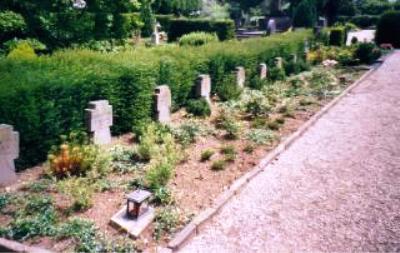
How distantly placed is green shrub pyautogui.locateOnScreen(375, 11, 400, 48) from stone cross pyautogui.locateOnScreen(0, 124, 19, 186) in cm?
2646

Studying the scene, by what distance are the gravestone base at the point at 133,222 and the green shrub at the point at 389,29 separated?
26.3 m

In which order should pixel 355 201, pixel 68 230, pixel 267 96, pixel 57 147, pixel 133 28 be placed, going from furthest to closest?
pixel 133 28 < pixel 267 96 < pixel 57 147 < pixel 355 201 < pixel 68 230

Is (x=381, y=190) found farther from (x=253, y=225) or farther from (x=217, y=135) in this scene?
(x=217, y=135)

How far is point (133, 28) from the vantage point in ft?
56.4

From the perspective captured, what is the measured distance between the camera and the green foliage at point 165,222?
4859 millimetres

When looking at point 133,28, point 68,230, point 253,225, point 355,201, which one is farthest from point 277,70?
point 68,230

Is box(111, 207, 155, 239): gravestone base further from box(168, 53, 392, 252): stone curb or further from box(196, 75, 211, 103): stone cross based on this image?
box(196, 75, 211, 103): stone cross

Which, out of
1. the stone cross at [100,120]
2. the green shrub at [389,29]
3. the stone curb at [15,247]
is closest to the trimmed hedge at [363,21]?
the green shrub at [389,29]

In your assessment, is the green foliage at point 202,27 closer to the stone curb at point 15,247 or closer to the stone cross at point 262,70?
the stone cross at point 262,70

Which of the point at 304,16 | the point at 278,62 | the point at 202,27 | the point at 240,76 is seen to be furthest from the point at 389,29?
the point at 240,76

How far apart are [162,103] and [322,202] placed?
4.14m

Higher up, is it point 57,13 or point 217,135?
point 57,13

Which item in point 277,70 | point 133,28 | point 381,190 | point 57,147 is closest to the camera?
point 381,190

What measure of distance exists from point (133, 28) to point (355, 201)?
13267 millimetres
